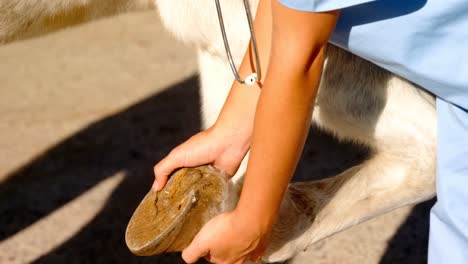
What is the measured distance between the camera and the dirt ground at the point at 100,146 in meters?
1.92

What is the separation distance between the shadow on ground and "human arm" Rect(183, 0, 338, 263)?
762 millimetres

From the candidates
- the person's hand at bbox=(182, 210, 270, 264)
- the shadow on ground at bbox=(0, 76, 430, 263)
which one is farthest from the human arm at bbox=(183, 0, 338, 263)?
the shadow on ground at bbox=(0, 76, 430, 263)

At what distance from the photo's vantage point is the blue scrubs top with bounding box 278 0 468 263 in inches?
37.5

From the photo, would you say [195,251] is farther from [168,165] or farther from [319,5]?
[319,5]

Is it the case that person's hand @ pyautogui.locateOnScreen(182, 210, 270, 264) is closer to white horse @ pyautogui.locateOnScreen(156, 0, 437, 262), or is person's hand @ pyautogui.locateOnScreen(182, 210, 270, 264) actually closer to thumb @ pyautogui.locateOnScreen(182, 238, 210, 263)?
thumb @ pyautogui.locateOnScreen(182, 238, 210, 263)

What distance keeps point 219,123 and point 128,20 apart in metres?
1.78

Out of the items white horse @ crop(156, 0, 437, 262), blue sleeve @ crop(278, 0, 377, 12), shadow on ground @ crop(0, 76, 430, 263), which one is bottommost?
shadow on ground @ crop(0, 76, 430, 263)

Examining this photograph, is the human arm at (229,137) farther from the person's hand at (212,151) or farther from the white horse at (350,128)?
the white horse at (350,128)

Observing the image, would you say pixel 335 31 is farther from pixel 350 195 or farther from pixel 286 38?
pixel 350 195

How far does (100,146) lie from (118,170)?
0.41ft

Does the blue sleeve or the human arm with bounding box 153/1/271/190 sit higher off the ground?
the blue sleeve

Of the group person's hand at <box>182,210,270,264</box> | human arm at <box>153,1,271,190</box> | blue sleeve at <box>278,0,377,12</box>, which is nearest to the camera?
blue sleeve at <box>278,0,377,12</box>

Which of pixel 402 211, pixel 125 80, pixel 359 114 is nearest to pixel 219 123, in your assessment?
pixel 359 114

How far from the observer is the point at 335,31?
1047 millimetres
